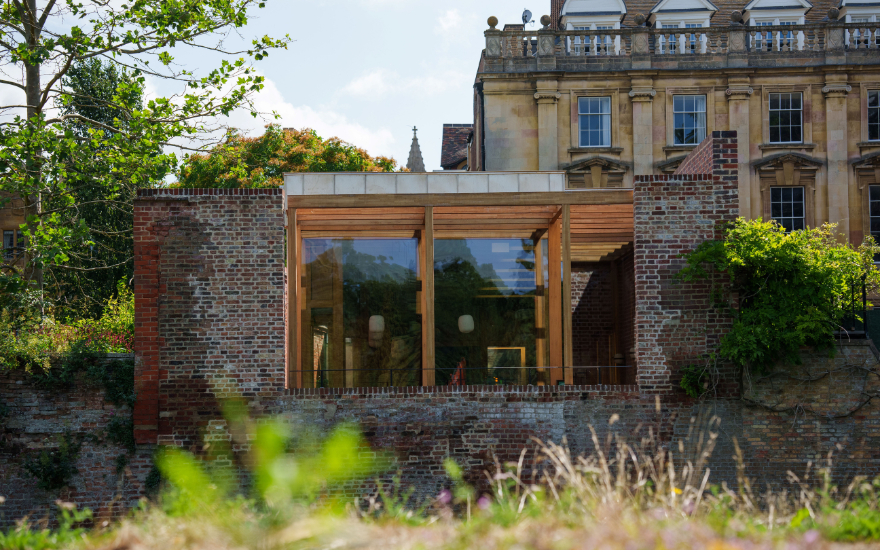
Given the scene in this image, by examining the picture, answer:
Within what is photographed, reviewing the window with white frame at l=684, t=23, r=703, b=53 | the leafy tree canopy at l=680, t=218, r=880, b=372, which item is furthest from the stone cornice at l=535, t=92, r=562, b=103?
the leafy tree canopy at l=680, t=218, r=880, b=372

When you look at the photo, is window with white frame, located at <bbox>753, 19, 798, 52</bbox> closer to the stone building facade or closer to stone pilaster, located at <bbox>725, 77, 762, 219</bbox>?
the stone building facade

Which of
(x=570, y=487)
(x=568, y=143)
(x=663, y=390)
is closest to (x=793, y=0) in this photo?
(x=568, y=143)

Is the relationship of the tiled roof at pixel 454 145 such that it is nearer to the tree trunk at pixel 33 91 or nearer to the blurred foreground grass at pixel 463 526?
the tree trunk at pixel 33 91

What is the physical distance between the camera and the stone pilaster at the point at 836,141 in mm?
24609

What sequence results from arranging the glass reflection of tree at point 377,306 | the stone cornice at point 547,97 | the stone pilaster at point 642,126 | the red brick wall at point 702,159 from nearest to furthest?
1. the red brick wall at point 702,159
2. the glass reflection of tree at point 377,306
3. the stone cornice at point 547,97
4. the stone pilaster at point 642,126

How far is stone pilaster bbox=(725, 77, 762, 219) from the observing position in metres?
24.7

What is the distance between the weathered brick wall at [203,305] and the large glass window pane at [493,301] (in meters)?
3.15

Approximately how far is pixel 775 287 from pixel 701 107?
→ 1457 cm

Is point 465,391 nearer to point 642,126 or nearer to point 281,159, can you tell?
point 642,126

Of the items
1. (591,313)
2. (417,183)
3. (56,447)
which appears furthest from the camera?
(591,313)

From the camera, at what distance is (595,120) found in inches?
974

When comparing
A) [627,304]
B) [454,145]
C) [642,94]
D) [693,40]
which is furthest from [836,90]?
[454,145]

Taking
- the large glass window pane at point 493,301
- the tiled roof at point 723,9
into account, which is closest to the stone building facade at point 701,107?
the tiled roof at point 723,9

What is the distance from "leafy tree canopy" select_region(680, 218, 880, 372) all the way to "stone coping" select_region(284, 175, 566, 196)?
285 centimetres
